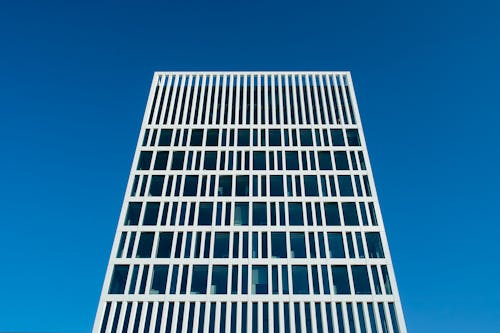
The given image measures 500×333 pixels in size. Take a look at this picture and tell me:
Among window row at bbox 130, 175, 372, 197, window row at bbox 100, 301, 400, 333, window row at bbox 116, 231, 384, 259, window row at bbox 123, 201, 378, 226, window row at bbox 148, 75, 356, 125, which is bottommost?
window row at bbox 100, 301, 400, 333

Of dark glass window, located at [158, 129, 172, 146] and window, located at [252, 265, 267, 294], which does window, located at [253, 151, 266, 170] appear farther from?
window, located at [252, 265, 267, 294]

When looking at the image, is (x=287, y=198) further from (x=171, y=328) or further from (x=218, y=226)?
(x=171, y=328)

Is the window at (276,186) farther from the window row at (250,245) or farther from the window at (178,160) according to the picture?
the window at (178,160)

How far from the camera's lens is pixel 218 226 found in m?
43.3

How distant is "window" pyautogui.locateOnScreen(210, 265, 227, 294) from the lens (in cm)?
3903

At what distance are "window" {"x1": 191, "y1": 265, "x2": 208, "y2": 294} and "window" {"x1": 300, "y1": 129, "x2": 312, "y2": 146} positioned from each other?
21122 millimetres

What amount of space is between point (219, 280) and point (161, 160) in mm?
17956

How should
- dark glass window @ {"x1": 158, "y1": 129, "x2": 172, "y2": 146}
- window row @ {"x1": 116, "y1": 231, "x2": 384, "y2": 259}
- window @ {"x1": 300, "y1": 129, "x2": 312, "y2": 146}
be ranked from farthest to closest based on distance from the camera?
1. dark glass window @ {"x1": 158, "y1": 129, "x2": 172, "y2": 146}
2. window @ {"x1": 300, "y1": 129, "x2": 312, "y2": 146}
3. window row @ {"x1": 116, "y1": 231, "x2": 384, "y2": 259}

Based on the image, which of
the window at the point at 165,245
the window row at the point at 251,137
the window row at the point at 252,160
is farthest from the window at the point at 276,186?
the window at the point at 165,245

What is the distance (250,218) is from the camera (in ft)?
145

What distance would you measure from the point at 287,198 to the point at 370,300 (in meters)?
14.1

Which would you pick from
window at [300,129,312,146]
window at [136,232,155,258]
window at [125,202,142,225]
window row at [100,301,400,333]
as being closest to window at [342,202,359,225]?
window row at [100,301,400,333]

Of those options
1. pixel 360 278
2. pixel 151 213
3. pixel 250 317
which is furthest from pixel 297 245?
pixel 151 213

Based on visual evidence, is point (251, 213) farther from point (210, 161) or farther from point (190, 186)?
point (210, 161)
